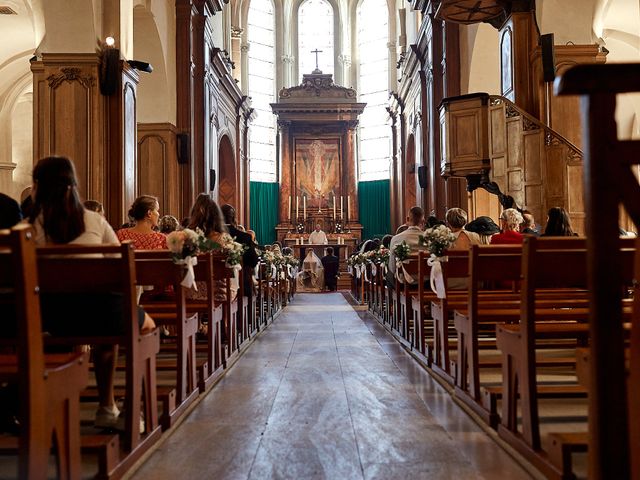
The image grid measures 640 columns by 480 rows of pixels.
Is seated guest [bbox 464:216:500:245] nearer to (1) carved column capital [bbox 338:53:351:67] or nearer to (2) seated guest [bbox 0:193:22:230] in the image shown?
(2) seated guest [bbox 0:193:22:230]

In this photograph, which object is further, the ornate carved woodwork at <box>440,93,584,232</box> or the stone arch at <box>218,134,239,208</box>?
the stone arch at <box>218,134,239,208</box>

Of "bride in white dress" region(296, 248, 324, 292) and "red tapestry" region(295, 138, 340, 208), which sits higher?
"red tapestry" region(295, 138, 340, 208)

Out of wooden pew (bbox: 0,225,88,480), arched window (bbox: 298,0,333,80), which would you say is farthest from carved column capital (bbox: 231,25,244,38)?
wooden pew (bbox: 0,225,88,480)

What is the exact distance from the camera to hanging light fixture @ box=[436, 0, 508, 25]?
9461 mm

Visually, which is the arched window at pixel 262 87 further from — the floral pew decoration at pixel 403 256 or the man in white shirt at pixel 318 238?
the floral pew decoration at pixel 403 256

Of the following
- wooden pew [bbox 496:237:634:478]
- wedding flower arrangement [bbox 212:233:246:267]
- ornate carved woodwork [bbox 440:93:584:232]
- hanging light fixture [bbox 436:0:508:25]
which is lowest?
wooden pew [bbox 496:237:634:478]

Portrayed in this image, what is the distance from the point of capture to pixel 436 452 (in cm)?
292

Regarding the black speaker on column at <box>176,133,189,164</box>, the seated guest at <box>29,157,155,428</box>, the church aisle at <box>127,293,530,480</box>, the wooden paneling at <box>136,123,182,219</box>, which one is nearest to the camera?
the church aisle at <box>127,293,530,480</box>

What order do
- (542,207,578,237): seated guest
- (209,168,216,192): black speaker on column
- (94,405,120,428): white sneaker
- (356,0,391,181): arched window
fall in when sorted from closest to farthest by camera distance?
(94,405,120,428): white sneaker → (542,207,578,237): seated guest → (209,168,216,192): black speaker on column → (356,0,391,181): arched window

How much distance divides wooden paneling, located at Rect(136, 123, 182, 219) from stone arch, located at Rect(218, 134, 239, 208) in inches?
240

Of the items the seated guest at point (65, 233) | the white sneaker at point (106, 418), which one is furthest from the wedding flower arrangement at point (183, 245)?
the white sneaker at point (106, 418)

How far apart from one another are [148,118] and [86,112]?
408cm

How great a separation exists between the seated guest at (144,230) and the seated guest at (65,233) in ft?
7.20

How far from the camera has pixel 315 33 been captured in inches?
916
